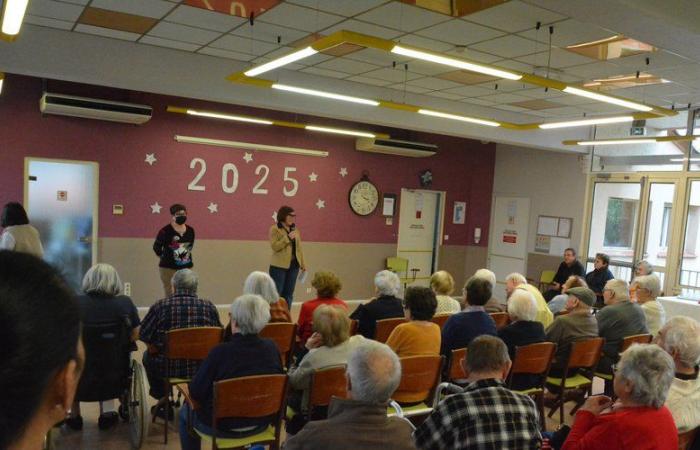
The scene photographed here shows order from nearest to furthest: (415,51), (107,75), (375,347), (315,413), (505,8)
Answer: (375,347)
(315,413)
(415,51)
(505,8)
(107,75)

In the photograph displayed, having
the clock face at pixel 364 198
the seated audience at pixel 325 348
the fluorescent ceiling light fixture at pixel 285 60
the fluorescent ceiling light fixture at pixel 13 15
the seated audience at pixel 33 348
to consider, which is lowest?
the seated audience at pixel 325 348

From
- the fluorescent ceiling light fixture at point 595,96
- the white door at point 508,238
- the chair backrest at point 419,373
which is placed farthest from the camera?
the white door at point 508,238

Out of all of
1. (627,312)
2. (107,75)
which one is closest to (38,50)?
(107,75)

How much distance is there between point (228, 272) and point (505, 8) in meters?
5.56

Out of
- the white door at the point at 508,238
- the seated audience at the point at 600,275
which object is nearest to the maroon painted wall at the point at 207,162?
the white door at the point at 508,238

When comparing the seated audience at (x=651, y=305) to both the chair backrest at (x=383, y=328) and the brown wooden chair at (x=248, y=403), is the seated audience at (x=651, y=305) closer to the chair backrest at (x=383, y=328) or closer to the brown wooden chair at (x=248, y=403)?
the chair backrest at (x=383, y=328)

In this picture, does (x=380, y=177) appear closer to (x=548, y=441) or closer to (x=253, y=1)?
(x=253, y=1)

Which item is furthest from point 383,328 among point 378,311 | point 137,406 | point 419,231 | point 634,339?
point 419,231

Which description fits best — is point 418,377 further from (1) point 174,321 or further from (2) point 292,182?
(2) point 292,182

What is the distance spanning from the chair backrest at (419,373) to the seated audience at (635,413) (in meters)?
0.95

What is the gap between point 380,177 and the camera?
9.33m

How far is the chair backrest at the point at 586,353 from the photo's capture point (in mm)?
3762

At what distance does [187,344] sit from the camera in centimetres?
331

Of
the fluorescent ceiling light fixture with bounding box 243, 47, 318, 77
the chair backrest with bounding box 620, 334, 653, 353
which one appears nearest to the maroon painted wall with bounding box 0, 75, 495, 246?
the fluorescent ceiling light fixture with bounding box 243, 47, 318, 77
